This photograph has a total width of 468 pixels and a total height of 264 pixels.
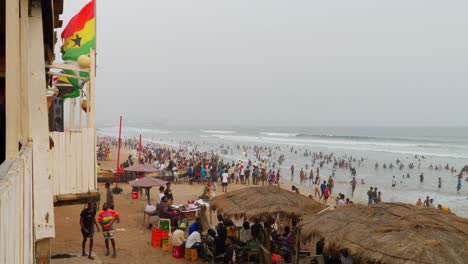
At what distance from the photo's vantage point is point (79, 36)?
24.4ft

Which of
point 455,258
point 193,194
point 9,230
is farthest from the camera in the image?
point 193,194

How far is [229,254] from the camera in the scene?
835 centimetres

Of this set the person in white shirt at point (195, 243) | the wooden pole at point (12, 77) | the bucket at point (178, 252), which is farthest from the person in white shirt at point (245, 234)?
the wooden pole at point (12, 77)

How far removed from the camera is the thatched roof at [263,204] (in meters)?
8.43

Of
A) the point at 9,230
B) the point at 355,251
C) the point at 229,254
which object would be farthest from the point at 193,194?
the point at 9,230

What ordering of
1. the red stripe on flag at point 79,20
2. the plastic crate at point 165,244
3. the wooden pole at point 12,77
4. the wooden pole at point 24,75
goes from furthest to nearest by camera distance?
the plastic crate at point 165,244
the red stripe on flag at point 79,20
the wooden pole at point 24,75
the wooden pole at point 12,77

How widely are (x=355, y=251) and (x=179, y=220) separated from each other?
702cm

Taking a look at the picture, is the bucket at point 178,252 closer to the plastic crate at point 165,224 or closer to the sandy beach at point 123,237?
the sandy beach at point 123,237

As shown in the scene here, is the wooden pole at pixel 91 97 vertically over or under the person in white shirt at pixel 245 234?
over

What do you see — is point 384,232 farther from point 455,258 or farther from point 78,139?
point 78,139

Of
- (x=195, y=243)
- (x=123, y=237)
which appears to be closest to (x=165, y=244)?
(x=195, y=243)

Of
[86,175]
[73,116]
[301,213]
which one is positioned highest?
[73,116]

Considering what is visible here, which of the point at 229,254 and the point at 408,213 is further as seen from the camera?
the point at 229,254

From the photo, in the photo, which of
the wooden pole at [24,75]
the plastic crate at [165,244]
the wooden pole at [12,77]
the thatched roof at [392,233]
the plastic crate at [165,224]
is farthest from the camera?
the plastic crate at [165,224]
